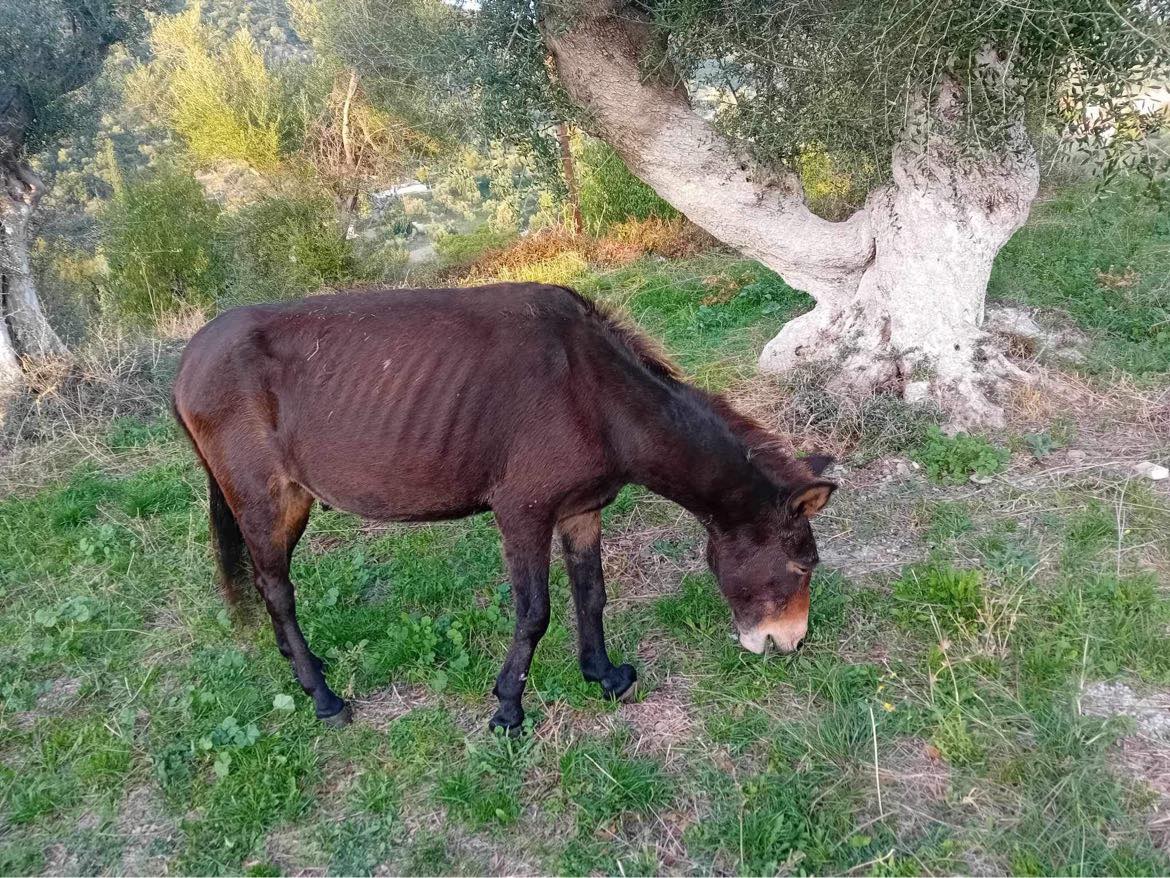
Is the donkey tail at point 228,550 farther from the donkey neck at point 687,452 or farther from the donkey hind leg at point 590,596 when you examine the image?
the donkey neck at point 687,452

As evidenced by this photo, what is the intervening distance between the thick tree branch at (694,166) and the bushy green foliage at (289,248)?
32.0ft

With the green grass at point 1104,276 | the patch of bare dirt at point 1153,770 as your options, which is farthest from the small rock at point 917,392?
the patch of bare dirt at point 1153,770

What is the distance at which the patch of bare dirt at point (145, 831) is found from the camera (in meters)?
3.11

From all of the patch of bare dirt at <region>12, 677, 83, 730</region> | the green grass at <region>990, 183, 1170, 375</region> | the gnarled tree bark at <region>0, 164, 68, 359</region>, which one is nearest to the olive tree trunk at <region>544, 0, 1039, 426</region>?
the green grass at <region>990, 183, 1170, 375</region>

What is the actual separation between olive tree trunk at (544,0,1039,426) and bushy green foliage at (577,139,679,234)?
770 cm

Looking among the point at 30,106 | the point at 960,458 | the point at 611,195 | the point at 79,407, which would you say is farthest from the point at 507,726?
the point at 611,195

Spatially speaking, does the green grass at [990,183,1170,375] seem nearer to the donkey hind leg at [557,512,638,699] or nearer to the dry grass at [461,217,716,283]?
the donkey hind leg at [557,512,638,699]

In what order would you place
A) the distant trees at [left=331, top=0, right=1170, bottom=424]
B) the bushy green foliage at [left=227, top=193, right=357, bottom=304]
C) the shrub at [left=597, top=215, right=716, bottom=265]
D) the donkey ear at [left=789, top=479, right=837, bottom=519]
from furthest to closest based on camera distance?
the bushy green foliage at [left=227, top=193, right=357, bottom=304] < the shrub at [left=597, top=215, right=716, bottom=265] < the distant trees at [left=331, top=0, right=1170, bottom=424] < the donkey ear at [left=789, top=479, right=837, bottom=519]

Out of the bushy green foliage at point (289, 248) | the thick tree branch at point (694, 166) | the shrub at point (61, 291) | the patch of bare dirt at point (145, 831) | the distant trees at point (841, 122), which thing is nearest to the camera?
the patch of bare dirt at point (145, 831)

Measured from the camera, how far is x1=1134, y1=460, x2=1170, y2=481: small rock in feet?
16.4

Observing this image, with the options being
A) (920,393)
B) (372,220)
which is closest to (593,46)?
(920,393)

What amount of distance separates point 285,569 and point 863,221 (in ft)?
19.5

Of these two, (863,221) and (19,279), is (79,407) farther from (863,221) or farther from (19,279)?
(863,221)

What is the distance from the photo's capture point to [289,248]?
15.4 meters
